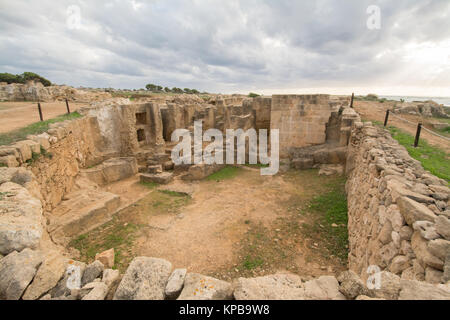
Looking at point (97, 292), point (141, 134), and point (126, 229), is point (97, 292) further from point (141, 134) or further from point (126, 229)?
point (141, 134)

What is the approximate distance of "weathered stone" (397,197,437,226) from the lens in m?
2.09

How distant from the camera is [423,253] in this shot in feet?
6.18

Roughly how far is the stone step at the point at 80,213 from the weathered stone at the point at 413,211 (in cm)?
657

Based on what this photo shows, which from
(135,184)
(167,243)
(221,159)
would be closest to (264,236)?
(167,243)

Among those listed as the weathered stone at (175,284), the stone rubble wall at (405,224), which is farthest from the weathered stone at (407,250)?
the weathered stone at (175,284)

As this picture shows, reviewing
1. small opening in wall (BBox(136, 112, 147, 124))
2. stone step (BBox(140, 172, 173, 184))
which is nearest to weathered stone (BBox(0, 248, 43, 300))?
stone step (BBox(140, 172, 173, 184))

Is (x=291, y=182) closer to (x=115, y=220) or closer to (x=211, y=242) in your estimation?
(x=211, y=242)

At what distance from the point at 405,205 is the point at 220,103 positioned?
16003mm

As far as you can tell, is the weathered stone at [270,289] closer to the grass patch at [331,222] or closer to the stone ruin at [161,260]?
the stone ruin at [161,260]

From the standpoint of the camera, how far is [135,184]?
361 inches

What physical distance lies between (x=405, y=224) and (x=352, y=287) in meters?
1.11

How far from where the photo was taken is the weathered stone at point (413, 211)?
82.4 inches

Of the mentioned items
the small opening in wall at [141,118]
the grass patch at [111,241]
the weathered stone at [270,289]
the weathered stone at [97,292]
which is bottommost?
the grass patch at [111,241]

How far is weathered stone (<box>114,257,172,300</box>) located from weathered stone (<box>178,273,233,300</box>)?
25cm
